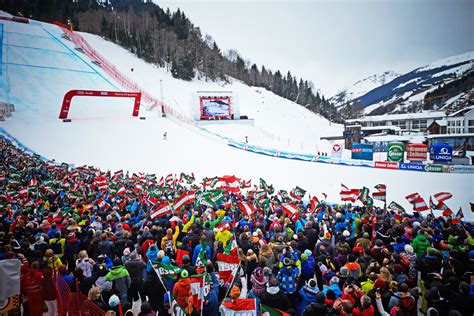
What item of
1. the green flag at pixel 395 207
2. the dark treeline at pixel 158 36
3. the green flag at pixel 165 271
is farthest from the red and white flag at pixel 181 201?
the dark treeline at pixel 158 36

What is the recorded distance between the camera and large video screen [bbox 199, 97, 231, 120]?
37.0 m

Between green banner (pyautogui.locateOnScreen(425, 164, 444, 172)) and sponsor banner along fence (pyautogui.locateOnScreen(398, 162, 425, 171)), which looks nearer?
green banner (pyautogui.locateOnScreen(425, 164, 444, 172))

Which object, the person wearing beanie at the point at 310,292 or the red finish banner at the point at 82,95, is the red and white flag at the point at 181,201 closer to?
the person wearing beanie at the point at 310,292

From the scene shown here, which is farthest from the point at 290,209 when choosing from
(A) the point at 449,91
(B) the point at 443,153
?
(A) the point at 449,91

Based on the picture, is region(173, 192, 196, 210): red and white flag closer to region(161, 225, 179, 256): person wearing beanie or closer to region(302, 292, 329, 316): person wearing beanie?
region(161, 225, 179, 256): person wearing beanie

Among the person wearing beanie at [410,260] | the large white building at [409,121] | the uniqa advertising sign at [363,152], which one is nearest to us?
the person wearing beanie at [410,260]

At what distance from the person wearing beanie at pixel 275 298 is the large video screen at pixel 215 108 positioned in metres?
33.8

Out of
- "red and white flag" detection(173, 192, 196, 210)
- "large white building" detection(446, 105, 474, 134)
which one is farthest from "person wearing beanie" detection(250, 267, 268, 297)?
"large white building" detection(446, 105, 474, 134)

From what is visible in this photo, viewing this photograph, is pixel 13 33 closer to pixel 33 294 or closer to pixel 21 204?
pixel 21 204

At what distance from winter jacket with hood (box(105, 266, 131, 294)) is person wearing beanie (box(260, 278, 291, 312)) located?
227 cm

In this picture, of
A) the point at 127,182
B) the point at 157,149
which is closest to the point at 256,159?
the point at 157,149

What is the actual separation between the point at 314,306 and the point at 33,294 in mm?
4396

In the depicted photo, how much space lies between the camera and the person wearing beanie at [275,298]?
13.2ft

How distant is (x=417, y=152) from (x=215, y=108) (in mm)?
23454
